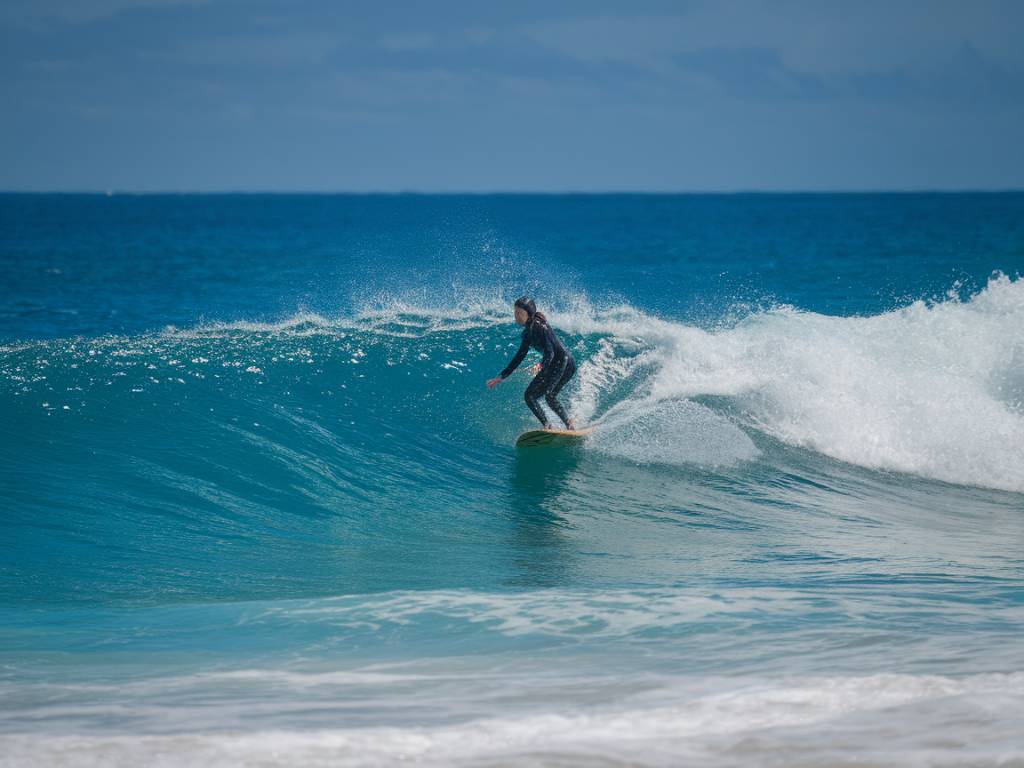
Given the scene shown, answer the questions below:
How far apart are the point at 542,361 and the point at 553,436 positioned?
771mm

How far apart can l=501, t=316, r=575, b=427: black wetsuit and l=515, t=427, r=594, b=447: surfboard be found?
155 mm

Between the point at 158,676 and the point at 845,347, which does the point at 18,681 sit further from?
the point at 845,347

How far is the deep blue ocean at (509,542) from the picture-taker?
4148 millimetres

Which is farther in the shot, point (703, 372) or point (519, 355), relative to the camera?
point (703, 372)

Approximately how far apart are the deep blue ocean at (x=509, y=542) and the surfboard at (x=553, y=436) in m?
0.27

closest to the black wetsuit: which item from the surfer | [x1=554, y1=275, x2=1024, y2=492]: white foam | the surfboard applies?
the surfer

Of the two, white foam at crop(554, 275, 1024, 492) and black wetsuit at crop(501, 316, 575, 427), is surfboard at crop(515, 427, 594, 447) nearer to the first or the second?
black wetsuit at crop(501, 316, 575, 427)

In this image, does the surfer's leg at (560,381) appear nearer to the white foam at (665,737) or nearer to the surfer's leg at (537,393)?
the surfer's leg at (537,393)

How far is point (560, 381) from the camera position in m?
10.7

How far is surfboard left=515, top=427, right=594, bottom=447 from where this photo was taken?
34.5 feet

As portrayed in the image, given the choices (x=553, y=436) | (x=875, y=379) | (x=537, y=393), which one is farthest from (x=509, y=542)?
(x=875, y=379)

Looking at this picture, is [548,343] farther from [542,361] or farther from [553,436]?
[553,436]

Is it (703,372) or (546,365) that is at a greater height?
(703,372)

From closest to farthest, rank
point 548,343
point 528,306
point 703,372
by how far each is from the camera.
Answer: point 528,306 → point 548,343 → point 703,372
